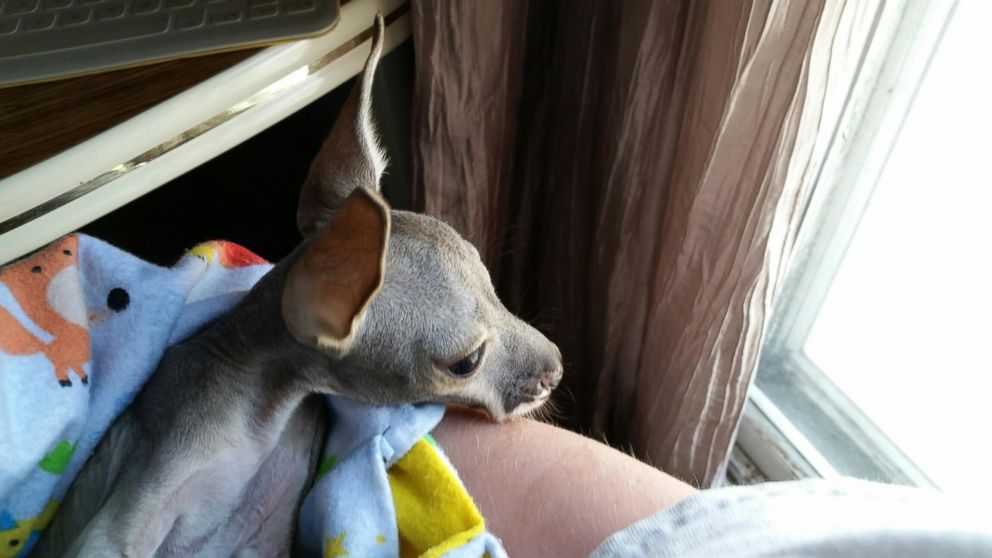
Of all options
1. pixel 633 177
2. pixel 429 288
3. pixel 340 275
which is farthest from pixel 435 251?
pixel 633 177

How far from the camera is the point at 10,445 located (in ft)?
2.30

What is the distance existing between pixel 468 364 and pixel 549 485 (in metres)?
0.14

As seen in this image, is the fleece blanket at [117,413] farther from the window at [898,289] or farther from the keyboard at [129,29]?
the window at [898,289]

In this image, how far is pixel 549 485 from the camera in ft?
2.53

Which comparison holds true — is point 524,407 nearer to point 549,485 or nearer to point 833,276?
point 549,485

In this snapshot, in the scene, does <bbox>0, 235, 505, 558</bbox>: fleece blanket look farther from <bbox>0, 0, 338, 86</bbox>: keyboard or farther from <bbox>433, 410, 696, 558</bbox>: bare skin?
<bbox>0, 0, 338, 86</bbox>: keyboard

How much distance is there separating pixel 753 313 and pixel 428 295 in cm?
35

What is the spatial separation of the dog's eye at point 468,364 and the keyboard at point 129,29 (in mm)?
355

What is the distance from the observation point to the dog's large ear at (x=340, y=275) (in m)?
0.58

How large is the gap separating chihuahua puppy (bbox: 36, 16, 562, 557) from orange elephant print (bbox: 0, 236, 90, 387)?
0.08 m

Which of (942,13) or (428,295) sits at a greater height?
(942,13)

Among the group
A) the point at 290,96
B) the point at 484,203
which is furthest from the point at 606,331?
the point at 290,96

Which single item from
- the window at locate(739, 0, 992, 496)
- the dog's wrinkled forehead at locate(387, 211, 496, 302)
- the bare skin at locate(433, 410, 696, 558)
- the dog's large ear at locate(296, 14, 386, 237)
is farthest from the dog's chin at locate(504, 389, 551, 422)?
the window at locate(739, 0, 992, 496)

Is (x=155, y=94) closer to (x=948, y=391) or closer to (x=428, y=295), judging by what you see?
(x=428, y=295)
